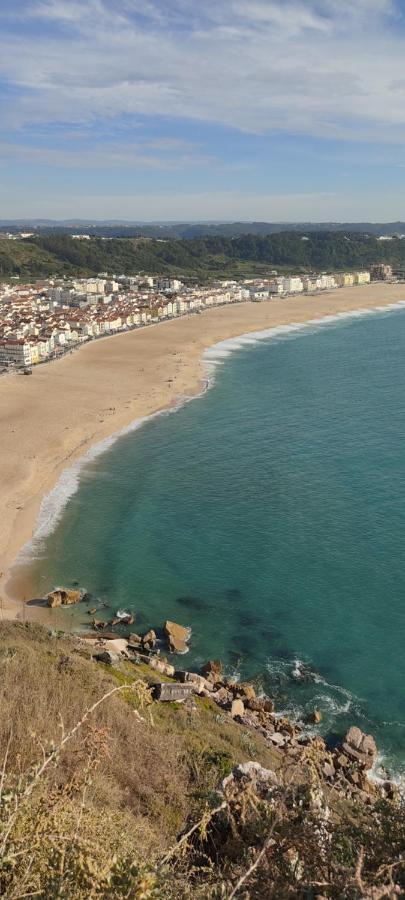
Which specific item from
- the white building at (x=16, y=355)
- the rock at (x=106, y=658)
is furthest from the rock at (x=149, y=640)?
the white building at (x=16, y=355)

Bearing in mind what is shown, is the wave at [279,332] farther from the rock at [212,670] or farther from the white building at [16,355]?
the rock at [212,670]

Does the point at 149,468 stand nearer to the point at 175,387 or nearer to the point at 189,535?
the point at 189,535

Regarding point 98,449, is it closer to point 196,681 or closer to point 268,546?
point 268,546

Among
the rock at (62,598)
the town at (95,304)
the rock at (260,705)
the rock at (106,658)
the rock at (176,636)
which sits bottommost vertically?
the rock at (260,705)

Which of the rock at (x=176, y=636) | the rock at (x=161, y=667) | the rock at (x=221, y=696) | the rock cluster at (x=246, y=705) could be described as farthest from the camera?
the rock at (x=176, y=636)

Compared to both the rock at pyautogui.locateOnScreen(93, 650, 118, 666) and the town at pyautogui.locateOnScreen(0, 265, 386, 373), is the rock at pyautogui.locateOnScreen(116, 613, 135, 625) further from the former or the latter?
the town at pyautogui.locateOnScreen(0, 265, 386, 373)

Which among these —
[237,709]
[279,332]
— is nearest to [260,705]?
[237,709]
